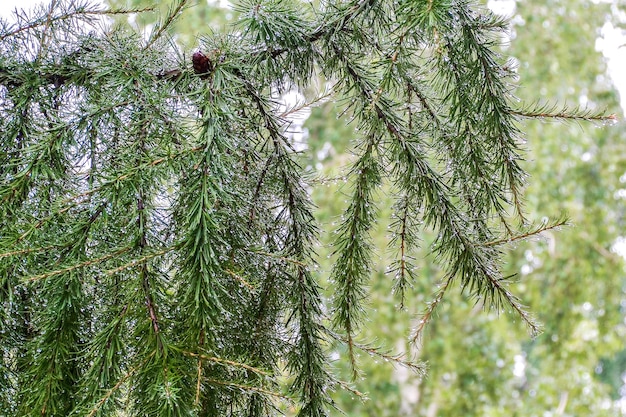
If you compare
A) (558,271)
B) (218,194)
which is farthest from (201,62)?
(558,271)

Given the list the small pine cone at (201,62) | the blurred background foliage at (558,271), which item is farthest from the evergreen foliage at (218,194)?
the blurred background foliage at (558,271)

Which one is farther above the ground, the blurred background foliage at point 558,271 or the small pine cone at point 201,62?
the blurred background foliage at point 558,271

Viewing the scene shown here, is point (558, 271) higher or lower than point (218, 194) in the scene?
higher

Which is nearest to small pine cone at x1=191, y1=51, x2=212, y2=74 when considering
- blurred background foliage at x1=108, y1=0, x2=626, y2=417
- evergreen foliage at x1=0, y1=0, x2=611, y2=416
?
evergreen foliage at x1=0, y1=0, x2=611, y2=416

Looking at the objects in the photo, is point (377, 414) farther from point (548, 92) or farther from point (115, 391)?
point (115, 391)

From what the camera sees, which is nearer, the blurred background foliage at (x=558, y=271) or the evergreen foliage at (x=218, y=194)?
the evergreen foliage at (x=218, y=194)

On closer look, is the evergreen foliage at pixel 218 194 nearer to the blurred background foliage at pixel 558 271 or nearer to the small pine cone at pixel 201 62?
the small pine cone at pixel 201 62

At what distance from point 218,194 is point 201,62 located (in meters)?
0.10

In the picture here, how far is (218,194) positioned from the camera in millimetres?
341

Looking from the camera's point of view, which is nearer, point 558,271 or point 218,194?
point 218,194

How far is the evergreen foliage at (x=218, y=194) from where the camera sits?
33 centimetres

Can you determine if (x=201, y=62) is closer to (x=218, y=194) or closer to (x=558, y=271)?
(x=218, y=194)

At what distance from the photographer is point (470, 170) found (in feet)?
1.36

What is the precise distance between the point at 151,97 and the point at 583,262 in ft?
6.23
